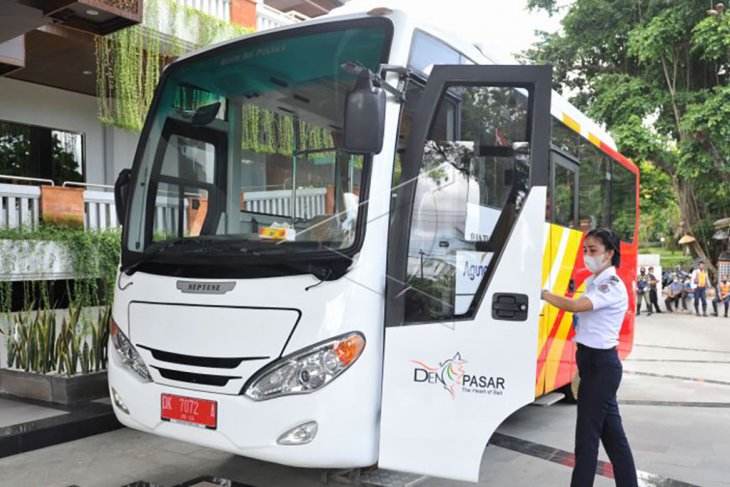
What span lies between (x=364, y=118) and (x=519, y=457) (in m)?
3.35

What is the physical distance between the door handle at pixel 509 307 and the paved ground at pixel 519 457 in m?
1.56

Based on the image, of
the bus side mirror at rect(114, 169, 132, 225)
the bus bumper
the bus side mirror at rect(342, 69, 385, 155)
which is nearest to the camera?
the bus side mirror at rect(342, 69, 385, 155)

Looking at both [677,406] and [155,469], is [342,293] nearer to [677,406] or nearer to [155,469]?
[155,469]

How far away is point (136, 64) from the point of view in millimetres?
10906

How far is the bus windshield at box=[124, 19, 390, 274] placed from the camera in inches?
143

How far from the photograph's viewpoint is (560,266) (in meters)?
5.55

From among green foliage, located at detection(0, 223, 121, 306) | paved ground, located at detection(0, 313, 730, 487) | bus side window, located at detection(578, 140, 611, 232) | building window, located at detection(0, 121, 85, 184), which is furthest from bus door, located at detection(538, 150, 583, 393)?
building window, located at detection(0, 121, 85, 184)

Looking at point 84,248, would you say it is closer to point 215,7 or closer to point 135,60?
point 135,60

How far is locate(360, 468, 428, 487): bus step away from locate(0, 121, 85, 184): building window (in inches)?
435

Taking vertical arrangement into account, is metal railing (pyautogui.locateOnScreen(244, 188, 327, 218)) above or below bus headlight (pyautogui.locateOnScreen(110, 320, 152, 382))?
above

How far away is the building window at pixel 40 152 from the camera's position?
12.0 meters

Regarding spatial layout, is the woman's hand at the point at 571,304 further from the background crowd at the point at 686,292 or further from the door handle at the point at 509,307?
the background crowd at the point at 686,292

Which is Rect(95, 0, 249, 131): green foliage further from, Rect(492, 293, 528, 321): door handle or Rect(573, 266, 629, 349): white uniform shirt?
Rect(573, 266, 629, 349): white uniform shirt

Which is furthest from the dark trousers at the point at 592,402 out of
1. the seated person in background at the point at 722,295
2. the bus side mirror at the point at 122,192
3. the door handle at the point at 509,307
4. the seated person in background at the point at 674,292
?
the seated person in background at the point at 674,292
